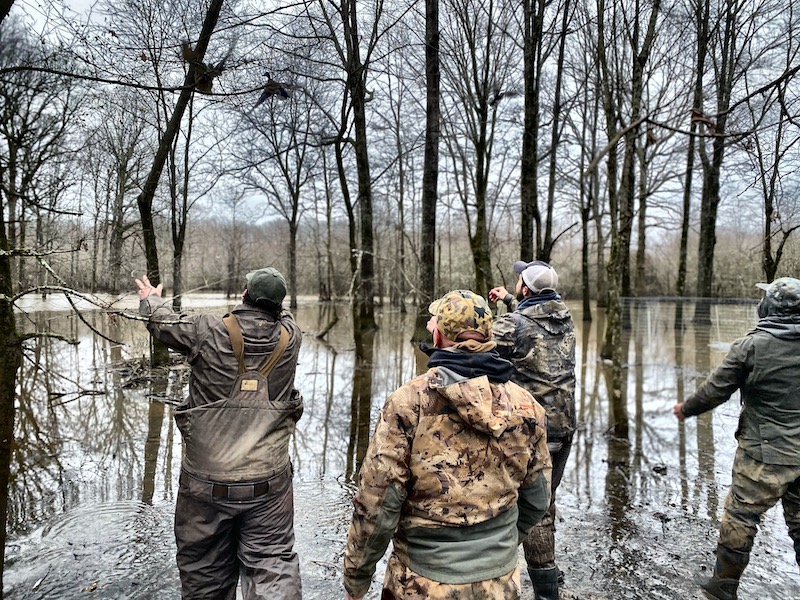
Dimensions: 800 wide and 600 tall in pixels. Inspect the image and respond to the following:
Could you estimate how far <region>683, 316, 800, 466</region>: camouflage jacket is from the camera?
10.3 feet

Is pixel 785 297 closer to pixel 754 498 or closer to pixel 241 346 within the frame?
pixel 754 498

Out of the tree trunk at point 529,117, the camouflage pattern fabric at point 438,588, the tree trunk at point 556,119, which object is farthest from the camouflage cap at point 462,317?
the tree trunk at point 529,117

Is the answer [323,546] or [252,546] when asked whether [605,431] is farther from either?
[252,546]

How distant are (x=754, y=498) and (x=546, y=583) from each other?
1422mm

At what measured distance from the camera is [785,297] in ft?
10.4

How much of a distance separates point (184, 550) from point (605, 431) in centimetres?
564

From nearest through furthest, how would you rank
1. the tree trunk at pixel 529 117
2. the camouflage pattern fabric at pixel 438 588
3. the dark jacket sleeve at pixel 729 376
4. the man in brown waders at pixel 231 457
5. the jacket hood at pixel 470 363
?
the camouflage pattern fabric at pixel 438 588 → the jacket hood at pixel 470 363 → the man in brown waders at pixel 231 457 → the dark jacket sleeve at pixel 729 376 → the tree trunk at pixel 529 117

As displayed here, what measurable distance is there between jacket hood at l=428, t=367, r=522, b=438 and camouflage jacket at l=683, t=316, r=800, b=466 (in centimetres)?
218

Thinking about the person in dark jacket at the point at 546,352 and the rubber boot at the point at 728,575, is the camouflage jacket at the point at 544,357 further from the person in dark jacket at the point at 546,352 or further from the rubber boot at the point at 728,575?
the rubber boot at the point at 728,575

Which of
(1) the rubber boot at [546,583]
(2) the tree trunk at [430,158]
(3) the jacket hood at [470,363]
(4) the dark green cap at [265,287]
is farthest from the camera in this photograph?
(2) the tree trunk at [430,158]

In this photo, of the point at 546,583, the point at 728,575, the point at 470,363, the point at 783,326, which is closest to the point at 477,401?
the point at 470,363

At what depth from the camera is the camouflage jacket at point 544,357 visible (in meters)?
3.32

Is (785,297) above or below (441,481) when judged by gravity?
above

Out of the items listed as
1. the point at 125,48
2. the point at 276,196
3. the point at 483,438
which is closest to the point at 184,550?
the point at 483,438
